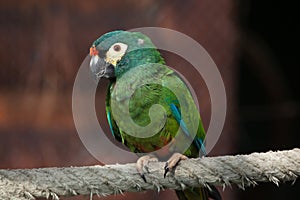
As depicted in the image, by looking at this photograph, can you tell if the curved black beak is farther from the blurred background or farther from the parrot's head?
the blurred background

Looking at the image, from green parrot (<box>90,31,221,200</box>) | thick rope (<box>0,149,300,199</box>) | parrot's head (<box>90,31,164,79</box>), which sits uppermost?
parrot's head (<box>90,31,164,79</box>)

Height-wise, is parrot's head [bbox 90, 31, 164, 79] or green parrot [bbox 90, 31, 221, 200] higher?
parrot's head [bbox 90, 31, 164, 79]

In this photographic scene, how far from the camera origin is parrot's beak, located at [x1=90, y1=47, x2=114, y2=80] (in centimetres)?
263

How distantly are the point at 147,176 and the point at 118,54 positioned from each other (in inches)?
22.4

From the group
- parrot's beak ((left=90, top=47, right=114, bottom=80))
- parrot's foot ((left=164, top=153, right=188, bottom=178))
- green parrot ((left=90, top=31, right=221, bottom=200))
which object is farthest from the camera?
parrot's beak ((left=90, top=47, right=114, bottom=80))

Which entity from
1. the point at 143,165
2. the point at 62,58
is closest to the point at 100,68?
the point at 143,165

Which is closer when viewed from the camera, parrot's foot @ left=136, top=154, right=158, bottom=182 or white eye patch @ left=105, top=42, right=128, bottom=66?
parrot's foot @ left=136, top=154, right=158, bottom=182

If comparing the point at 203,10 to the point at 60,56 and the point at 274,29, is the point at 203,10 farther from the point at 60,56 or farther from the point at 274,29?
the point at 274,29

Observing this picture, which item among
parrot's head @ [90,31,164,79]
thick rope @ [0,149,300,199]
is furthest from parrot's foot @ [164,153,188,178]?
parrot's head @ [90,31,164,79]

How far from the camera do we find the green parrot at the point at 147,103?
2.53 meters

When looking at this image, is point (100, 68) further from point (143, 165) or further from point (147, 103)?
point (143, 165)

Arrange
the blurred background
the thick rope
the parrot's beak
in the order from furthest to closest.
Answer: the blurred background, the parrot's beak, the thick rope

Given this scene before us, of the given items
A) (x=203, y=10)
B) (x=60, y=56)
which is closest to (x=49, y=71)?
(x=60, y=56)

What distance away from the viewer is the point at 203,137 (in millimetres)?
2660
